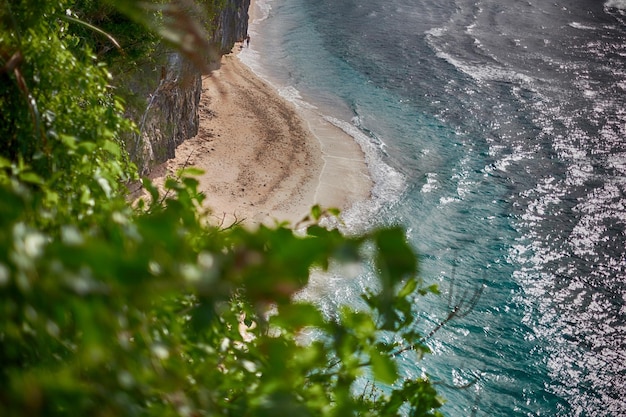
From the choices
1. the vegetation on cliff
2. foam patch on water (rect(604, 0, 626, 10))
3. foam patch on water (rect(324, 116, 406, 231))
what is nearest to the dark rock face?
foam patch on water (rect(324, 116, 406, 231))

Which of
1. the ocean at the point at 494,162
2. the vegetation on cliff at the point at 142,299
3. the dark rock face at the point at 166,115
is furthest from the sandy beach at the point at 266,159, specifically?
the vegetation on cliff at the point at 142,299

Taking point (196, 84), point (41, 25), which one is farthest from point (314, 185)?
point (41, 25)

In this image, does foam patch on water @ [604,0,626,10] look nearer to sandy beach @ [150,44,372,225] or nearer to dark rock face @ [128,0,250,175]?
sandy beach @ [150,44,372,225]

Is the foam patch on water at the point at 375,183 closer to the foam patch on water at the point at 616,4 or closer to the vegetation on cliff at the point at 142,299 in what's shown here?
the vegetation on cliff at the point at 142,299

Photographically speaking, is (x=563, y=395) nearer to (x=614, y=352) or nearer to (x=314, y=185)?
(x=614, y=352)

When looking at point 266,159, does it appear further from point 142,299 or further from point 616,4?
point 616,4

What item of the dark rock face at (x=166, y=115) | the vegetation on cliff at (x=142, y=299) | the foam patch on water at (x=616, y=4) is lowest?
the foam patch on water at (x=616, y=4)
